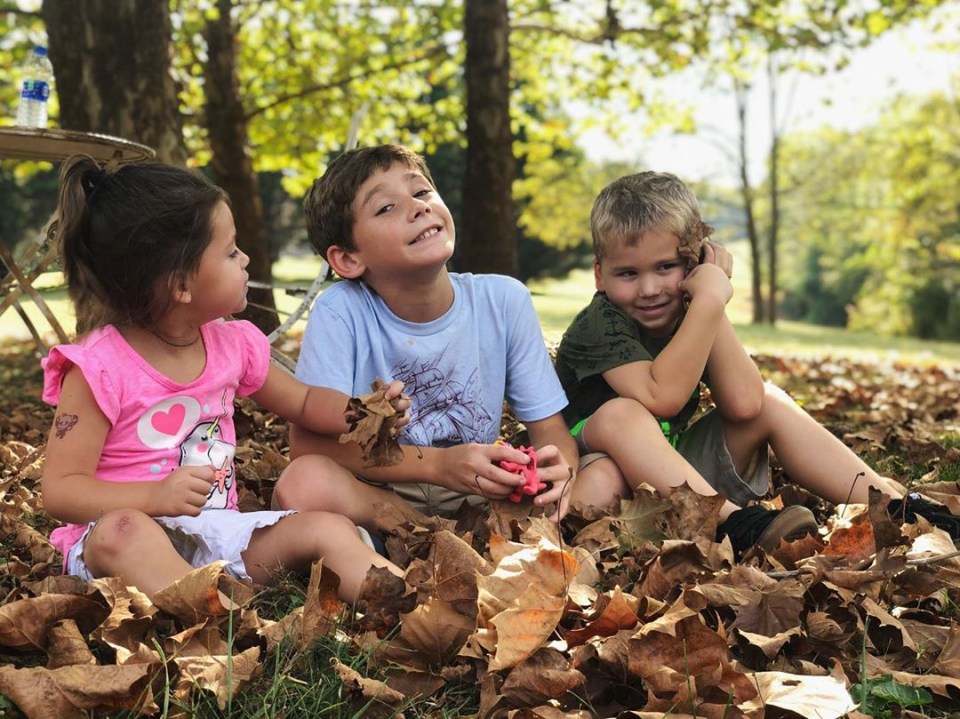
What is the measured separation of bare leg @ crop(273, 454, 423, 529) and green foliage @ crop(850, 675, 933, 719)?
1315mm

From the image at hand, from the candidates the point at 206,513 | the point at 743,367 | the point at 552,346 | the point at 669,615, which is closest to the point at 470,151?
the point at 552,346

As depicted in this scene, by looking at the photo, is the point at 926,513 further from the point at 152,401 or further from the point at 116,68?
the point at 116,68

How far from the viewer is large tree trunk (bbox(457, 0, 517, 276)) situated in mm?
7152

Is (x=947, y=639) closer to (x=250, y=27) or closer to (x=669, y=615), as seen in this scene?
Result: (x=669, y=615)

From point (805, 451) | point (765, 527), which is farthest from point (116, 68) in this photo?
point (765, 527)

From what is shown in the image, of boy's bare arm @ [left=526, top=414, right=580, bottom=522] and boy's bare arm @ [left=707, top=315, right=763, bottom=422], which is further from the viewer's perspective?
boy's bare arm @ [left=707, top=315, right=763, bottom=422]

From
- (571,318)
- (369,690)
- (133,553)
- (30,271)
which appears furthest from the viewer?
(30,271)

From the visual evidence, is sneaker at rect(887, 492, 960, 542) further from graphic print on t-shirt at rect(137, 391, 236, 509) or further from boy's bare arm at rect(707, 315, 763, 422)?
graphic print on t-shirt at rect(137, 391, 236, 509)

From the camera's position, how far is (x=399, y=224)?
2.71 m

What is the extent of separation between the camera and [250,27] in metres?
11.5

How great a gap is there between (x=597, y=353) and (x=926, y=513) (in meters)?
1.01

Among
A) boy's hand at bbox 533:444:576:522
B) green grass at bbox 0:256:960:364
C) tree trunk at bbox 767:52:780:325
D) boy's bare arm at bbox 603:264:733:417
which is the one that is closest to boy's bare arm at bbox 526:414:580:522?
boy's hand at bbox 533:444:576:522

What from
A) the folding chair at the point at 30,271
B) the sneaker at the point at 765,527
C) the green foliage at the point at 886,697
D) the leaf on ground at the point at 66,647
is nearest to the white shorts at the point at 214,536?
the leaf on ground at the point at 66,647

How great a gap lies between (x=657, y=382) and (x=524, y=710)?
138cm
